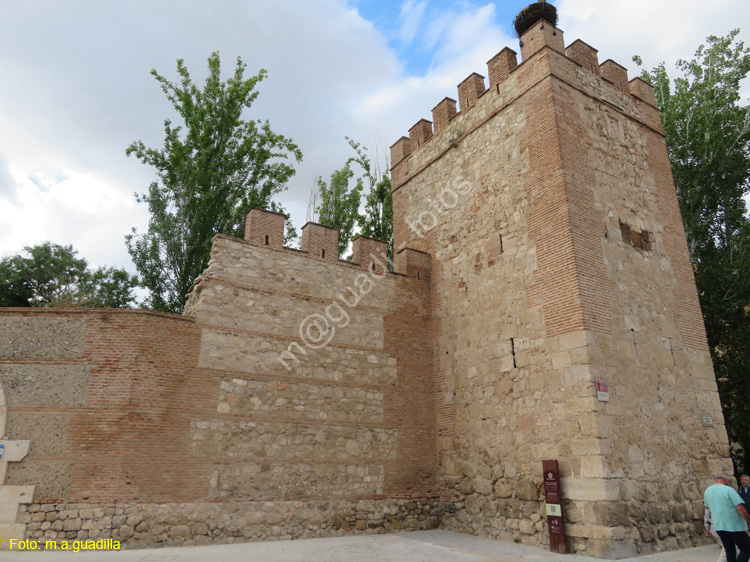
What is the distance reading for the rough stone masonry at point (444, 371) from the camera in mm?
7074

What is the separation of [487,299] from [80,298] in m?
16.5

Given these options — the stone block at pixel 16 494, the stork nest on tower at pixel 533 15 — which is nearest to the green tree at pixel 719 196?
the stork nest on tower at pixel 533 15

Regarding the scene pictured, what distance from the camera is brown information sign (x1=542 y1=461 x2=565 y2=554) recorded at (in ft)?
23.0

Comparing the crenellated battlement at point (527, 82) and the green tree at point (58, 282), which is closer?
the crenellated battlement at point (527, 82)

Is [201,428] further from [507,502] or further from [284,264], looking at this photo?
[507,502]

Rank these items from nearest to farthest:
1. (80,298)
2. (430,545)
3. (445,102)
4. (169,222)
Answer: (430,545) < (445,102) < (169,222) < (80,298)

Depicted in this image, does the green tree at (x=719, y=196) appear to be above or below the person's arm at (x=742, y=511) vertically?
above

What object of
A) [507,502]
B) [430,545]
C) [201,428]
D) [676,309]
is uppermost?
[676,309]

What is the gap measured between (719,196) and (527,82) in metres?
8.11

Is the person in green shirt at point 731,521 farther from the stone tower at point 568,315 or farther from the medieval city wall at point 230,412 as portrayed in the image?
the medieval city wall at point 230,412

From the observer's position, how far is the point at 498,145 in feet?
32.9

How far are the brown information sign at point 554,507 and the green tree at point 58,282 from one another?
1660cm

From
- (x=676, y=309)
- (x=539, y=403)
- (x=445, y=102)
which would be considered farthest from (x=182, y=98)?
(x=676, y=309)

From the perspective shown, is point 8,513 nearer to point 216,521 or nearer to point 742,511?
point 216,521
